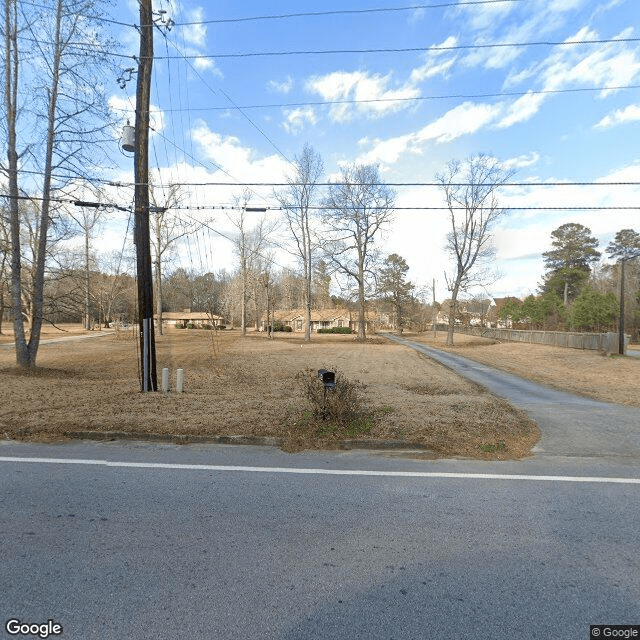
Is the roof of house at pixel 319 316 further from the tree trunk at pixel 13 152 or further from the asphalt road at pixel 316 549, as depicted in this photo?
the asphalt road at pixel 316 549

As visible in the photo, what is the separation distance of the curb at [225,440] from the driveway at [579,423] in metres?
2.04

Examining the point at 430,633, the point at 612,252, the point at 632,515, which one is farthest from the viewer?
the point at 612,252

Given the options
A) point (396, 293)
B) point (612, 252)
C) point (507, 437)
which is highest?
point (612, 252)

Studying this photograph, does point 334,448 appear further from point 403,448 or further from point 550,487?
point 550,487

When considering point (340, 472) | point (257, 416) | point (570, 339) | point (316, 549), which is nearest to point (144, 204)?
point (257, 416)

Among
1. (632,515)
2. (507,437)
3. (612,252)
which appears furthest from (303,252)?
(612,252)

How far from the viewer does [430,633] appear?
2135 mm

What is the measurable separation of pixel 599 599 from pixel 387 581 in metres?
1.31

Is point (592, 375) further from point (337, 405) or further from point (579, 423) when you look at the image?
point (337, 405)

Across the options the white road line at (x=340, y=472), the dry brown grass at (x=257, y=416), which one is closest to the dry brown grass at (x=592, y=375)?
the dry brown grass at (x=257, y=416)

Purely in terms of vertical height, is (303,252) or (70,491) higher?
(303,252)

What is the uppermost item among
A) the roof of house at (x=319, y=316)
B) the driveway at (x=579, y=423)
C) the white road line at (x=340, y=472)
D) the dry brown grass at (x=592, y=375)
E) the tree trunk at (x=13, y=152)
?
the tree trunk at (x=13, y=152)

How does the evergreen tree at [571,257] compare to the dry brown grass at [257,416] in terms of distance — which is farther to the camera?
the evergreen tree at [571,257]

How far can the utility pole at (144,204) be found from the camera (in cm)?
865
